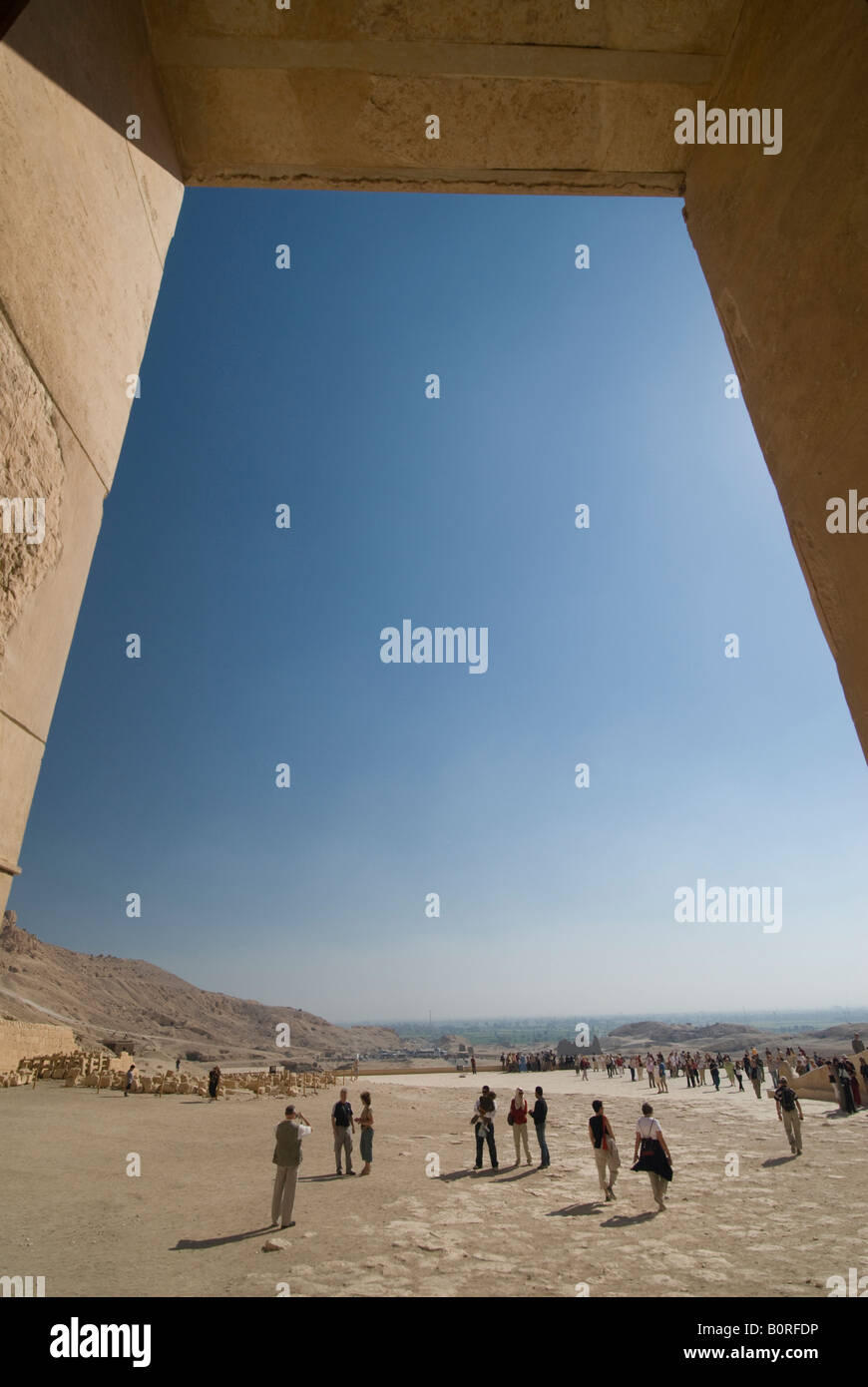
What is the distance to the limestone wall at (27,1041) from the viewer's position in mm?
24914

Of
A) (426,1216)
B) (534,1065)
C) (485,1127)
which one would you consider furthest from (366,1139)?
(534,1065)

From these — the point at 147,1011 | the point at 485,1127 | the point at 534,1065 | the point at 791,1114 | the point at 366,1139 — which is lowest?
the point at 147,1011

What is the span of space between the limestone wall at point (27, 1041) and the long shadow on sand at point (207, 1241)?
2254 centimetres

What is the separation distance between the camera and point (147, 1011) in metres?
75.1

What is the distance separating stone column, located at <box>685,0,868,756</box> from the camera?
8.36 feet

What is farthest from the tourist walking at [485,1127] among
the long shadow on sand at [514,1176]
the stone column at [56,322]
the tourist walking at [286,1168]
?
the stone column at [56,322]

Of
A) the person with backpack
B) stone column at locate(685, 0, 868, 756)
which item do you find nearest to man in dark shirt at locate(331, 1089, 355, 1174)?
the person with backpack

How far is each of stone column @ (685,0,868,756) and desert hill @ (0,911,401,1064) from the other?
4759 cm

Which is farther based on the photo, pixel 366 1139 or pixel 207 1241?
pixel 366 1139

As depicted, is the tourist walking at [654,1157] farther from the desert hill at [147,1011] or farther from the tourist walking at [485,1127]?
the desert hill at [147,1011]

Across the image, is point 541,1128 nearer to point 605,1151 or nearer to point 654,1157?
point 605,1151

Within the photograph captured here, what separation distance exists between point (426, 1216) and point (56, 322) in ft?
32.1

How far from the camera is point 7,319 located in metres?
2.09
